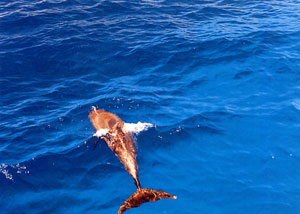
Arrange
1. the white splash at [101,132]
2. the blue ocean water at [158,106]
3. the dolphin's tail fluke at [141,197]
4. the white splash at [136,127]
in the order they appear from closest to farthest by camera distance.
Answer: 1. the dolphin's tail fluke at [141,197]
2. the blue ocean water at [158,106]
3. the white splash at [101,132]
4. the white splash at [136,127]

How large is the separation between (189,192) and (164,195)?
119cm

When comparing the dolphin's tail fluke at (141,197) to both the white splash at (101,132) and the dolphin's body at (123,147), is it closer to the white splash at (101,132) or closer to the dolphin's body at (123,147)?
the dolphin's body at (123,147)

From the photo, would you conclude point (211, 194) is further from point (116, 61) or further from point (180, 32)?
point (180, 32)

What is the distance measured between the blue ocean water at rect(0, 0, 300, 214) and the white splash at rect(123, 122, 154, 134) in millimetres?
249

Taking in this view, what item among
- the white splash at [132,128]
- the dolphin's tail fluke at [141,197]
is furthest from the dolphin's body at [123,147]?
the white splash at [132,128]

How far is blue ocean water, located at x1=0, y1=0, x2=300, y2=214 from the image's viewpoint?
25.2ft

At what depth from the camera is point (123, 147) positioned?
8344 millimetres

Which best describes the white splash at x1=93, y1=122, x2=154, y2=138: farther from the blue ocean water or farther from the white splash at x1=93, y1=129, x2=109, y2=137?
the blue ocean water

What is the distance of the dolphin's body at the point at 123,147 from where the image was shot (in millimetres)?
6777

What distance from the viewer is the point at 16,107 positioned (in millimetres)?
10977

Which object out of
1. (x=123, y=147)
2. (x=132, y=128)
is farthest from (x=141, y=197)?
(x=132, y=128)

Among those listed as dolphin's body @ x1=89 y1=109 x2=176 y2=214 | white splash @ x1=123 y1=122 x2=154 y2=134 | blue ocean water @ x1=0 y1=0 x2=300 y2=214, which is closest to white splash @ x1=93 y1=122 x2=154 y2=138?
white splash @ x1=123 y1=122 x2=154 y2=134

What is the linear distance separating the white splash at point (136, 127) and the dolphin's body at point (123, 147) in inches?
7.0

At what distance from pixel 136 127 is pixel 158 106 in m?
1.52
